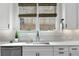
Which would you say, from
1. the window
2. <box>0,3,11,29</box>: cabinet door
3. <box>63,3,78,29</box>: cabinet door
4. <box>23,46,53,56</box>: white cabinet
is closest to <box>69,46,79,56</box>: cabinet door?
<box>23,46,53,56</box>: white cabinet

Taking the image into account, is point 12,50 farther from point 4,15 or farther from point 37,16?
point 37,16

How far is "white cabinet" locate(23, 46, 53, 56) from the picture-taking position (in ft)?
12.6

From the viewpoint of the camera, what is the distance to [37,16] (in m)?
4.16

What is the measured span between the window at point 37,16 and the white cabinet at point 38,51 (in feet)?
1.83

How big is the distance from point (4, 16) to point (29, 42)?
35.0 inches

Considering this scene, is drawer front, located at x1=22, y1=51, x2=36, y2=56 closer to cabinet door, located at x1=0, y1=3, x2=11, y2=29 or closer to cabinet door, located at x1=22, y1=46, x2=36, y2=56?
cabinet door, located at x1=22, y1=46, x2=36, y2=56

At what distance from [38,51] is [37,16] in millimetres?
881

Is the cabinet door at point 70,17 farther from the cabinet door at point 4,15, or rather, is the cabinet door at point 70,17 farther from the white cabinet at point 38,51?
the cabinet door at point 4,15

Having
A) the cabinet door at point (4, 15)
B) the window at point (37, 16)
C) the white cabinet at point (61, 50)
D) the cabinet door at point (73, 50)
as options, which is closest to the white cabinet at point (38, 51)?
the white cabinet at point (61, 50)

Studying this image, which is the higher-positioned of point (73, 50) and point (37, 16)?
point (37, 16)

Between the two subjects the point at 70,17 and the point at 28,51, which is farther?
the point at 70,17

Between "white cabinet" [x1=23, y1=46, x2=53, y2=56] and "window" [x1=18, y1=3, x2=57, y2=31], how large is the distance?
558 millimetres

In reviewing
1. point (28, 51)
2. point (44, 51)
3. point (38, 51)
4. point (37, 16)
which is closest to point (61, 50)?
point (44, 51)

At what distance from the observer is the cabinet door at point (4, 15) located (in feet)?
13.3
